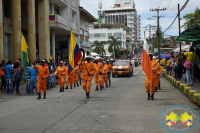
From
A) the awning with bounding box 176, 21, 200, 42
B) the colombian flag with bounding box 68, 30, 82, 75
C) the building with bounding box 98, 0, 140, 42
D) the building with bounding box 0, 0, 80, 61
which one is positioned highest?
the building with bounding box 98, 0, 140, 42

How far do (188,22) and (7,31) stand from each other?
76.5ft

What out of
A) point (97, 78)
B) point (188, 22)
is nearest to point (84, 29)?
point (188, 22)

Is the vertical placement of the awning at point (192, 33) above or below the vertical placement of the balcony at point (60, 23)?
below

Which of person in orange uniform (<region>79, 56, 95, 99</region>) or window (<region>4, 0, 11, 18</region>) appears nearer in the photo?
person in orange uniform (<region>79, 56, 95, 99</region>)

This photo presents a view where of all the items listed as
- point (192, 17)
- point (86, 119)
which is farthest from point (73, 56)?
point (192, 17)

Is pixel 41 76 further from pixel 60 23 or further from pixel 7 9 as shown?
pixel 60 23

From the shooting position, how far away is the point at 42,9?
84.5ft

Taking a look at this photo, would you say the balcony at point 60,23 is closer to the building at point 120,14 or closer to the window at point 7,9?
the window at point 7,9

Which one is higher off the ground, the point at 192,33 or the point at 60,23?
the point at 60,23

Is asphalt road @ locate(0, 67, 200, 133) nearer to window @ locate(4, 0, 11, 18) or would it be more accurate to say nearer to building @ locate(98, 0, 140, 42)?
window @ locate(4, 0, 11, 18)

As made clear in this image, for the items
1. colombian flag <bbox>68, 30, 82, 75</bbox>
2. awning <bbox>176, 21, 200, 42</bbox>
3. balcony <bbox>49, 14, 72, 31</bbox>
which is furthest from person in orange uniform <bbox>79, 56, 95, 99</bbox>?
balcony <bbox>49, 14, 72, 31</bbox>

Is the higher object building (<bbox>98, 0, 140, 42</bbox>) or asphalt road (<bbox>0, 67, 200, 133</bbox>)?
building (<bbox>98, 0, 140, 42</bbox>)

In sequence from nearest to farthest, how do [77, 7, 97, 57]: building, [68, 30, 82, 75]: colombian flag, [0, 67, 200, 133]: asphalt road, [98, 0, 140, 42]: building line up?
1. [0, 67, 200, 133]: asphalt road
2. [68, 30, 82, 75]: colombian flag
3. [77, 7, 97, 57]: building
4. [98, 0, 140, 42]: building

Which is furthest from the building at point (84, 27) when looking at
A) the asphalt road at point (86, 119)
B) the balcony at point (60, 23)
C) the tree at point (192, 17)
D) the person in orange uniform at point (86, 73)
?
the asphalt road at point (86, 119)
